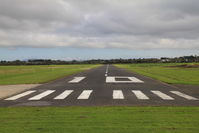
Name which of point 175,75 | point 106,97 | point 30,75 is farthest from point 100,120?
point 30,75

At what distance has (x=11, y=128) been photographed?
5.52 metres

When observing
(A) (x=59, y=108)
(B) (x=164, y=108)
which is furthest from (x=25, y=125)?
(B) (x=164, y=108)

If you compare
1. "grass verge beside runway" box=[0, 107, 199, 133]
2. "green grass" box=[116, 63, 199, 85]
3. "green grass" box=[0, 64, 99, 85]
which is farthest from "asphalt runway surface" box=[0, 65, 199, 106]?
"green grass" box=[0, 64, 99, 85]

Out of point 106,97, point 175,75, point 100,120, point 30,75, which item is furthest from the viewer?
point 30,75

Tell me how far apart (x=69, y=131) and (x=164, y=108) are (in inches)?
168

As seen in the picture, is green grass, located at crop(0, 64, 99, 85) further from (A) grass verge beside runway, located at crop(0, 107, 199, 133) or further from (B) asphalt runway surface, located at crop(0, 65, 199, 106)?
(A) grass verge beside runway, located at crop(0, 107, 199, 133)

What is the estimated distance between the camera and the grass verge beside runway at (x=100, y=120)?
17.6 ft

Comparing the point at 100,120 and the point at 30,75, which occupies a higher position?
the point at 100,120

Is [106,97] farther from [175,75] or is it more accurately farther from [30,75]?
[30,75]

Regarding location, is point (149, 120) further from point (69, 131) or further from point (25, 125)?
point (25, 125)

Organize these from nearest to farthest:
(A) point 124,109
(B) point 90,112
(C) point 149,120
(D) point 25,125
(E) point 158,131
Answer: (E) point 158,131
(D) point 25,125
(C) point 149,120
(B) point 90,112
(A) point 124,109

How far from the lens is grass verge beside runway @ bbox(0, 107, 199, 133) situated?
5.38 metres

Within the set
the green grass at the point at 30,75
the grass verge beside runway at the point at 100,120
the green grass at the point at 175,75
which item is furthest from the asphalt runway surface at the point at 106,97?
the green grass at the point at 30,75

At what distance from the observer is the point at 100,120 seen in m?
6.16
